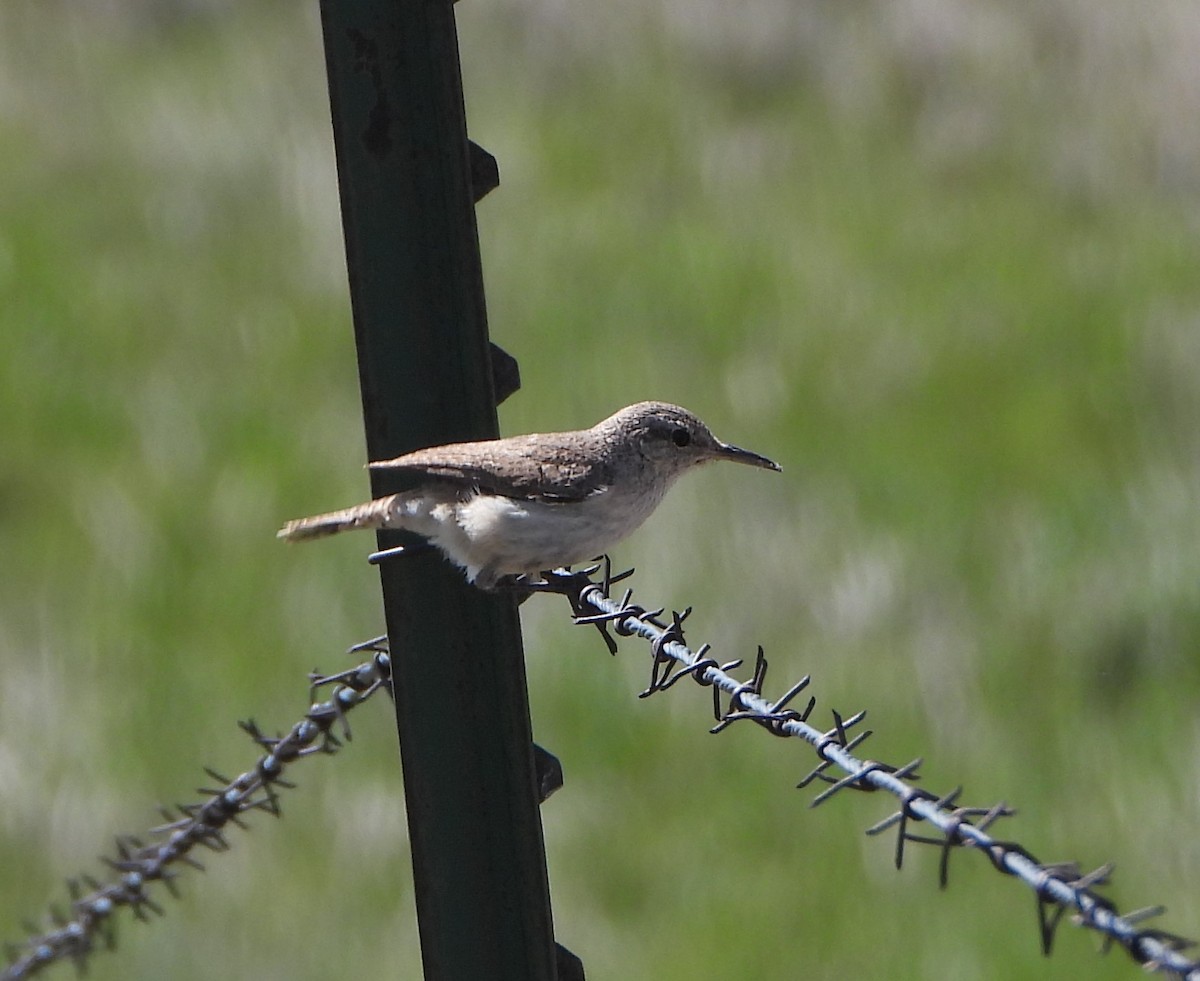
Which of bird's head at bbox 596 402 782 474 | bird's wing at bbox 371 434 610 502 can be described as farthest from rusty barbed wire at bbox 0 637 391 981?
bird's head at bbox 596 402 782 474

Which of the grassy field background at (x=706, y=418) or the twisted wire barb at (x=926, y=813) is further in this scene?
the grassy field background at (x=706, y=418)

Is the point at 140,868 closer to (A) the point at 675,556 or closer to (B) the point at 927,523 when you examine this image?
(A) the point at 675,556

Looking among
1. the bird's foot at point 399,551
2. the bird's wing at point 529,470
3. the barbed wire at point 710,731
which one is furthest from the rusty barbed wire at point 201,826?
the bird's wing at point 529,470

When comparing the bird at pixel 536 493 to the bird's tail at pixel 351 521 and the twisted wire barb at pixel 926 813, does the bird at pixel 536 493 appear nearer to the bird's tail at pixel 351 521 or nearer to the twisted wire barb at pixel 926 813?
the bird's tail at pixel 351 521

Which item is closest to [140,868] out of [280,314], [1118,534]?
[1118,534]

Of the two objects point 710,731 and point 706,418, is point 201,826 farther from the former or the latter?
point 706,418

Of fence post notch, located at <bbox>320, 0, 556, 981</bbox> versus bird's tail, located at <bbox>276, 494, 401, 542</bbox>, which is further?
bird's tail, located at <bbox>276, 494, 401, 542</bbox>

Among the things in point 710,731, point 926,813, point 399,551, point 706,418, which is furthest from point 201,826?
point 706,418

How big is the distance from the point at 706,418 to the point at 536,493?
4.54m

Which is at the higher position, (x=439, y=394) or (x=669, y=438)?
(x=669, y=438)

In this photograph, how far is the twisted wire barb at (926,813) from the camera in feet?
6.70

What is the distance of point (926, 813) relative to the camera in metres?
2.37

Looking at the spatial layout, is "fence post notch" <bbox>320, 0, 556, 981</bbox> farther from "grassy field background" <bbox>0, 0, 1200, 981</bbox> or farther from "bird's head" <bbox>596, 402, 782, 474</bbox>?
"grassy field background" <bbox>0, 0, 1200, 981</bbox>

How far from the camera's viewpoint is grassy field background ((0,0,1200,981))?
679 cm
